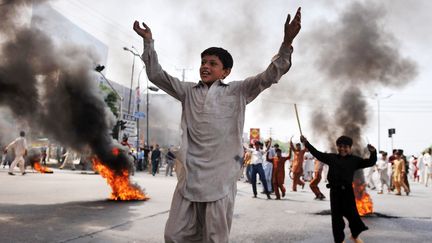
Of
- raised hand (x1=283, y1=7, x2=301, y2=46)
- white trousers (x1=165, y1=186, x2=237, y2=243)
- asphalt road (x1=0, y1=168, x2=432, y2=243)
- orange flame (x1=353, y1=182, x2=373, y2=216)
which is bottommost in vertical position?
asphalt road (x1=0, y1=168, x2=432, y2=243)

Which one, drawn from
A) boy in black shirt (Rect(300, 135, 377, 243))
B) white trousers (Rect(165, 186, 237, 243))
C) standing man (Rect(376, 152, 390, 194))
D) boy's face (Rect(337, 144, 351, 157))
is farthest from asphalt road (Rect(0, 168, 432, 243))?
standing man (Rect(376, 152, 390, 194))

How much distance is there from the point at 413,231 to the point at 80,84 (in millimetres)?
7180

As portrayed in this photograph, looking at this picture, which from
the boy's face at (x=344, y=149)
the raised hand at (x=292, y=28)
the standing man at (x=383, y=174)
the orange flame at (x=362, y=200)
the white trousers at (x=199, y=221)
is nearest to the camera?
the white trousers at (x=199, y=221)

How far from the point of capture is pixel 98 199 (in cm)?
Result: 870

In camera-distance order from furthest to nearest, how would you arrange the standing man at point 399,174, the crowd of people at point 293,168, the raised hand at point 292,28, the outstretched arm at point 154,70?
1. the standing man at point 399,174
2. the crowd of people at point 293,168
3. the outstretched arm at point 154,70
4. the raised hand at point 292,28

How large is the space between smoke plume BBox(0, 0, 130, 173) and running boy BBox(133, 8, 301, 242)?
255 inches

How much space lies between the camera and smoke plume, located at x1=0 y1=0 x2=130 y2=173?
318 inches

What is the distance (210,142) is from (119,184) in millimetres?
6869

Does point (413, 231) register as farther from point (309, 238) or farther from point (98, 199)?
point (98, 199)

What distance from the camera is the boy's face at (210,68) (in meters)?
2.59

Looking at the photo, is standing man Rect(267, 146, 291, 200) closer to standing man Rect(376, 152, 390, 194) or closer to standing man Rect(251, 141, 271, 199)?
standing man Rect(251, 141, 271, 199)

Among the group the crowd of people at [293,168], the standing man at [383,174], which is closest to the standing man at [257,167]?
the crowd of people at [293,168]

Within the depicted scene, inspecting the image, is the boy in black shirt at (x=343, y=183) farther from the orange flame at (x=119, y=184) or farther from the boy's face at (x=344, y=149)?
the orange flame at (x=119, y=184)

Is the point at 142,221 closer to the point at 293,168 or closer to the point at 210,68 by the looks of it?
the point at 210,68
